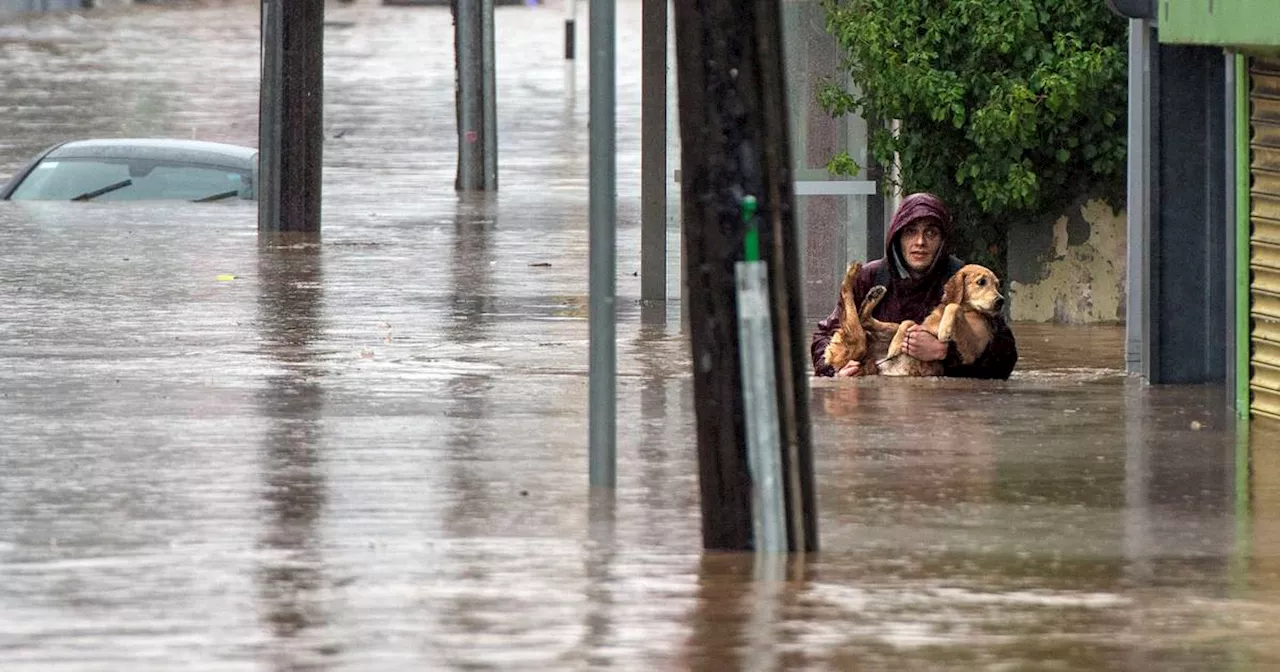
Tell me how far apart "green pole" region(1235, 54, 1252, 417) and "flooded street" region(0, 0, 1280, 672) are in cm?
25

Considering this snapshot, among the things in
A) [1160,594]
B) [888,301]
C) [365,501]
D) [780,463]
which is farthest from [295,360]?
[1160,594]

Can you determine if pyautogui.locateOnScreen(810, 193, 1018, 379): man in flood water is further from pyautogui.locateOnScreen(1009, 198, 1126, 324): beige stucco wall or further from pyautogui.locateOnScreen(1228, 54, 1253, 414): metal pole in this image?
pyautogui.locateOnScreen(1009, 198, 1126, 324): beige stucco wall

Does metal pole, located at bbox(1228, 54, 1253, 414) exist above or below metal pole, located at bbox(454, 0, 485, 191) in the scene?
below

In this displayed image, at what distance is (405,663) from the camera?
6.04m

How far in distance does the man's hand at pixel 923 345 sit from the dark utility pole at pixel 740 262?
3869mm

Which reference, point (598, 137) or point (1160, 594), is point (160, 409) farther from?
point (1160, 594)

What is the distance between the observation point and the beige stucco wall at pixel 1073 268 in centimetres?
1424

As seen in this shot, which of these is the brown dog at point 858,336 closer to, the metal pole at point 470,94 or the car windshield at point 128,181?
the car windshield at point 128,181

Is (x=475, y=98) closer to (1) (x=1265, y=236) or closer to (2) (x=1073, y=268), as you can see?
(2) (x=1073, y=268)

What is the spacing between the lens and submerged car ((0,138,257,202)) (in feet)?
70.6

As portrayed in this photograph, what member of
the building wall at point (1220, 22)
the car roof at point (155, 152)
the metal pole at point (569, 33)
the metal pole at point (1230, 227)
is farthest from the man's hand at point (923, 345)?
the metal pole at point (569, 33)

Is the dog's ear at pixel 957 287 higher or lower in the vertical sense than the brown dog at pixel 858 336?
higher

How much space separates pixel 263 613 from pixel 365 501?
5.52 feet

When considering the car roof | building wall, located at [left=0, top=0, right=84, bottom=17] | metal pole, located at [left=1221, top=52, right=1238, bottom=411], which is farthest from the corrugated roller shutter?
building wall, located at [left=0, top=0, right=84, bottom=17]
